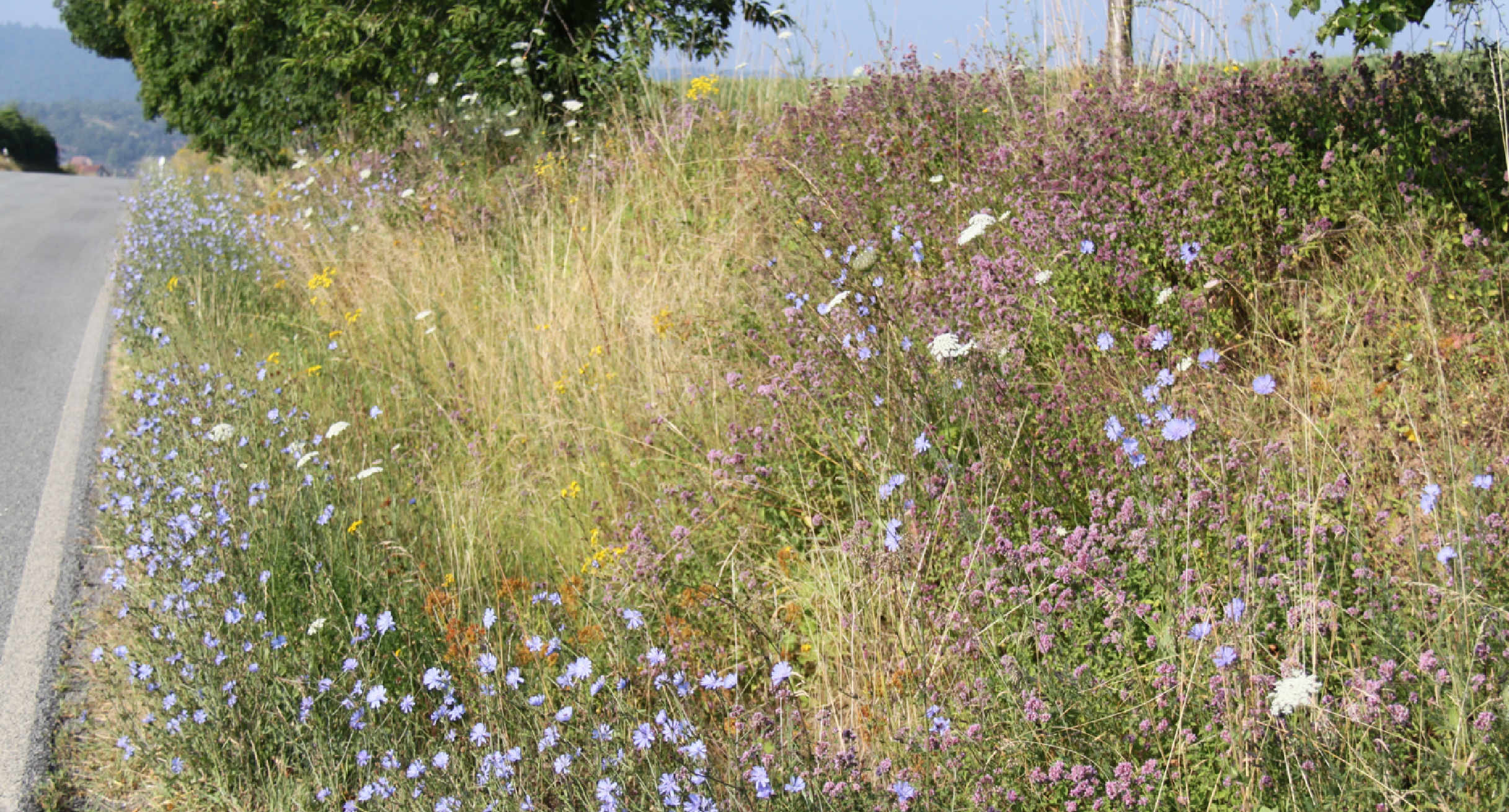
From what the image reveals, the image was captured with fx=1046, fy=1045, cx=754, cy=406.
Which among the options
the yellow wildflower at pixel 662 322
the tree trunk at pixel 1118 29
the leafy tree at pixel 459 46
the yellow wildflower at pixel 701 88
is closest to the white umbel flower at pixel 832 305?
the yellow wildflower at pixel 662 322

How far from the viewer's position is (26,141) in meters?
58.7

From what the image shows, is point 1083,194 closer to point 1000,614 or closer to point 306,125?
point 1000,614

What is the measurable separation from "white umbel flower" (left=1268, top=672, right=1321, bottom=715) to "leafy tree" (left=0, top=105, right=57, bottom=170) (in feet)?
213

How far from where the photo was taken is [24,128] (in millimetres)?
58844

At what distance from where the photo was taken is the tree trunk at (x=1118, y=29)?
5871 mm

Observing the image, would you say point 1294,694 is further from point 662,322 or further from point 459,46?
point 459,46

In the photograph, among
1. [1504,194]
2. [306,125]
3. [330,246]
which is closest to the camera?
[1504,194]

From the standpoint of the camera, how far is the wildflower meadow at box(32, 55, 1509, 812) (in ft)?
6.88

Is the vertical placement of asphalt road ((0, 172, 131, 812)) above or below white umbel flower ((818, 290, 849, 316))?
below

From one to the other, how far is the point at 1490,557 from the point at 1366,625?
→ 1.08 feet

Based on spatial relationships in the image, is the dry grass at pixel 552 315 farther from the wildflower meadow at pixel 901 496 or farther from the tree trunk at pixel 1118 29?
the tree trunk at pixel 1118 29

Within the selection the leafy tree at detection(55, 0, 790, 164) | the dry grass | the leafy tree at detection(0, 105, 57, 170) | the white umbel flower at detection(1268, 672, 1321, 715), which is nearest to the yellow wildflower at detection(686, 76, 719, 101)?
the dry grass

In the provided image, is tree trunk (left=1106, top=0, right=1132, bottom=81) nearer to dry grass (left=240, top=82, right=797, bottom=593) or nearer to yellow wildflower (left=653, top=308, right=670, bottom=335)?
dry grass (left=240, top=82, right=797, bottom=593)

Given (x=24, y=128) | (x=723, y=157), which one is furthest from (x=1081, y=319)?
(x=24, y=128)
